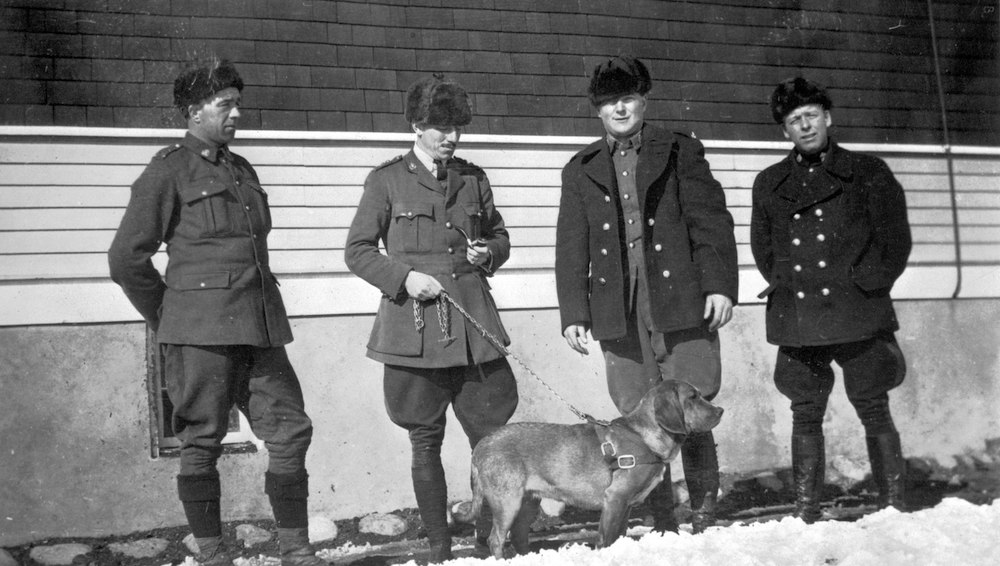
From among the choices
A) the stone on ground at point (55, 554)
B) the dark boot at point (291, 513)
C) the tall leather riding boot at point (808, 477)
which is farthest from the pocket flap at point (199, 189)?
the tall leather riding boot at point (808, 477)

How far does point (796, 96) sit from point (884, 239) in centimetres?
76

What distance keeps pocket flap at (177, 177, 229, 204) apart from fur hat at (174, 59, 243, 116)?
33 cm

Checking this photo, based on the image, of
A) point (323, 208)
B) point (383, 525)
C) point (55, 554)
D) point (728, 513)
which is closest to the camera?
point (55, 554)

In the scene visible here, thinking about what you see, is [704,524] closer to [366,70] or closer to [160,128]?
[366,70]

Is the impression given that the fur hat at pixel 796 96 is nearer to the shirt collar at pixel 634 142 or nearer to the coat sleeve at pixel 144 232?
the shirt collar at pixel 634 142

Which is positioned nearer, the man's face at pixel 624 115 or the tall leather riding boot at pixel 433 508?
the tall leather riding boot at pixel 433 508

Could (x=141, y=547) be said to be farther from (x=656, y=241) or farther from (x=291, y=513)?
(x=656, y=241)

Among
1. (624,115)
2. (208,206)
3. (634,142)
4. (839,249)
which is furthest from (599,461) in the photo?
(208,206)

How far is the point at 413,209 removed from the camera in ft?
12.8

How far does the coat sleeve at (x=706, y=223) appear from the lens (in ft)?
12.6

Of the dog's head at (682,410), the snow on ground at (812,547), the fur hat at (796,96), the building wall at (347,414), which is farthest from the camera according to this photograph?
the fur hat at (796,96)

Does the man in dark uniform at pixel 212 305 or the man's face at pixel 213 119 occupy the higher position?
the man's face at pixel 213 119

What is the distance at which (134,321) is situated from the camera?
4523mm

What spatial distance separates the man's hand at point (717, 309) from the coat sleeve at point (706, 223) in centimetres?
2
